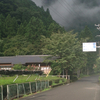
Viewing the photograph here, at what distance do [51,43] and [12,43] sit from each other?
962 inches

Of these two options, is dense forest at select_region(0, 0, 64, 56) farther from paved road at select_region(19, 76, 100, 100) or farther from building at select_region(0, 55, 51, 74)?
paved road at select_region(19, 76, 100, 100)

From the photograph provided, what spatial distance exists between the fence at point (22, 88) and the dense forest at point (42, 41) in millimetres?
16306

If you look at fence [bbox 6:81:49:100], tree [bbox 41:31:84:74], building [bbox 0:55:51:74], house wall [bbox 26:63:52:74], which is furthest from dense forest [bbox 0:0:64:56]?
fence [bbox 6:81:49:100]

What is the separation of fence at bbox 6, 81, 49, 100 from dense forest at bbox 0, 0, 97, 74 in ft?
53.5

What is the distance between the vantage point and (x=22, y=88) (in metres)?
14.3

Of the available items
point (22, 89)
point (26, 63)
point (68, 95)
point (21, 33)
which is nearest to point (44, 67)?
point (26, 63)

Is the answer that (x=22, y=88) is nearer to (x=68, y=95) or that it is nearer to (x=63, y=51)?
(x=68, y=95)

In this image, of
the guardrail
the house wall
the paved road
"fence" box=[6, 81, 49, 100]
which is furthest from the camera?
the house wall

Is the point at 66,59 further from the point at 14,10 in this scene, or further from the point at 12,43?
the point at 14,10

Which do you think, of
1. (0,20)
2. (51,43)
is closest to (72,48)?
(51,43)

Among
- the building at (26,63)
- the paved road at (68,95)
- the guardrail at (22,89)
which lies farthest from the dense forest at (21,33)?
the paved road at (68,95)

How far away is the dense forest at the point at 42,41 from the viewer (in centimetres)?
3597

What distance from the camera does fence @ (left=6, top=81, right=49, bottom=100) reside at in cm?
1210

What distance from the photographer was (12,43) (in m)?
58.1
